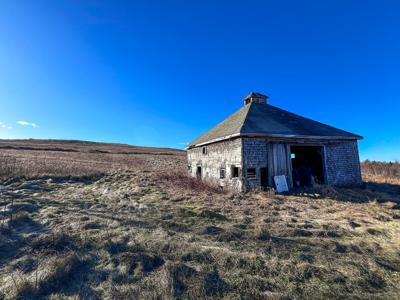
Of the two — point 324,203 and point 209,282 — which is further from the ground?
point 324,203

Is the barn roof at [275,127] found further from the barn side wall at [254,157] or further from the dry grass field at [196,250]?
the dry grass field at [196,250]

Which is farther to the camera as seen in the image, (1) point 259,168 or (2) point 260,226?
(1) point 259,168

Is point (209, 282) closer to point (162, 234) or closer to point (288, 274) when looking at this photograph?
point (288, 274)

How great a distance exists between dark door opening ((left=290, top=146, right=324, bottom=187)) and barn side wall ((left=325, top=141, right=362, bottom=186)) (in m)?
0.52

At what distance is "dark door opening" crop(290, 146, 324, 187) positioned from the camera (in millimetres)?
14391

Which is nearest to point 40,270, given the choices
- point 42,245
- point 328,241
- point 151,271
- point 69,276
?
point 69,276

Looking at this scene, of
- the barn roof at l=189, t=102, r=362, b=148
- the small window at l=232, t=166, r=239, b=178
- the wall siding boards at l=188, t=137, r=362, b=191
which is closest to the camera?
the wall siding boards at l=188, t=137, r=362, b=191

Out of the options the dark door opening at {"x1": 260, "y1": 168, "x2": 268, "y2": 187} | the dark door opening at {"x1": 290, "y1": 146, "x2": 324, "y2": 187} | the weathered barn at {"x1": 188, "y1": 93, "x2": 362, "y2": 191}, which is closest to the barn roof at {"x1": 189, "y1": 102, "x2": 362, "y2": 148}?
the weathered barn at {"x1": 188, "y1": 93, "x2": 362, "y2": 191}

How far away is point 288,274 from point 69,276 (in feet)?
13.1

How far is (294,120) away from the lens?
50.6 ft

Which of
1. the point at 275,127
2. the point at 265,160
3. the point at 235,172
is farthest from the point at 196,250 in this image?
the point at 275,127

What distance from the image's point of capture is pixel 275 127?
43.2ft

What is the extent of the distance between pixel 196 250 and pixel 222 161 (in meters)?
9.36

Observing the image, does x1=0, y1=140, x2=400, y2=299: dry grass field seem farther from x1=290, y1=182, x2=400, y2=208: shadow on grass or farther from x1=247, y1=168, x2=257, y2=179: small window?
x1=247, y1=168, x2=257, y2=179: small window
